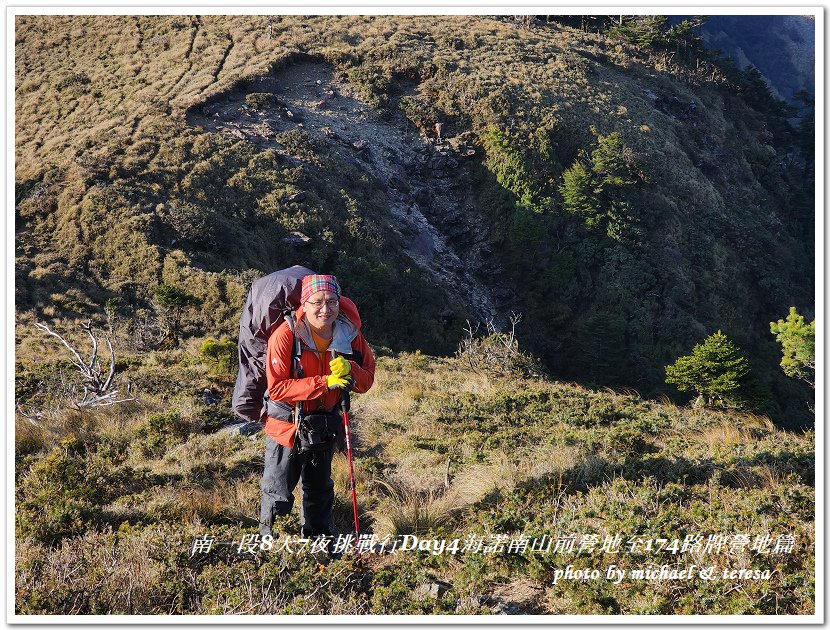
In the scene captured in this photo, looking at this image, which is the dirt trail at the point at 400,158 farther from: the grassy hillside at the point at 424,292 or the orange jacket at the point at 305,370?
the orange jacket at the point at 305,370

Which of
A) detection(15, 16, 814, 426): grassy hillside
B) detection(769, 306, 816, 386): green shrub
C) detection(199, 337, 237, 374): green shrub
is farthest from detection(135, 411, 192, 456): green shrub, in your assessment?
detection(15, 16, 814, 426): grassy hillside

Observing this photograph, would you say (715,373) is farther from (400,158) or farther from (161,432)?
(400,158)

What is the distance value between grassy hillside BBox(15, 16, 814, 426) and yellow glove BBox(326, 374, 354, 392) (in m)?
14.3

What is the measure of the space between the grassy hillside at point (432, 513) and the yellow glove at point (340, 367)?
1.46 metres

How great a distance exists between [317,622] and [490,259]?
27190 mm

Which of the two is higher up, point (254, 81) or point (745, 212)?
point (254, 81)

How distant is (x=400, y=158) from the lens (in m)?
31.1

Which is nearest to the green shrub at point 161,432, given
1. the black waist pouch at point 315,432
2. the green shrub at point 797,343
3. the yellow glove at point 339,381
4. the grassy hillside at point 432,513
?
the grassy hillside at point 432,513

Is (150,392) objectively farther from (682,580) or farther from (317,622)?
(682,580)

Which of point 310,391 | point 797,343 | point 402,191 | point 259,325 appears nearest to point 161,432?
point 259,325

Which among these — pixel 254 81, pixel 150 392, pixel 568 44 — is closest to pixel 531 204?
pixel 254 81

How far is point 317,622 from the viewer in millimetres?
3369

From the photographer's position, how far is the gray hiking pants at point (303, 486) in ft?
12.9

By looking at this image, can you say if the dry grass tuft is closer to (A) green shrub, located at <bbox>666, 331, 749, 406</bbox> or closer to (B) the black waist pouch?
(B) the black waist pouch
